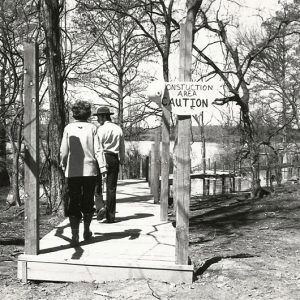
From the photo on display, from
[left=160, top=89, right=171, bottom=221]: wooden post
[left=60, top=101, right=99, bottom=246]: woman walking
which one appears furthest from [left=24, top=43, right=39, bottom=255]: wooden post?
[left=160, top=89, right=171, bottom=221]: wooden post

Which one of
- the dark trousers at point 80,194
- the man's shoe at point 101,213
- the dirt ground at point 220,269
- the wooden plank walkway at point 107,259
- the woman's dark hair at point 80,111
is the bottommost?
the dirt ground at point 220,269

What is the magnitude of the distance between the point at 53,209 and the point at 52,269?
15.4 ft

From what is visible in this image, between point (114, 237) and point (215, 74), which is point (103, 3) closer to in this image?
point (215, 74)

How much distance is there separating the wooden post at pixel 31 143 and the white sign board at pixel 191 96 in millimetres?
1373

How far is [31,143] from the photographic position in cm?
517

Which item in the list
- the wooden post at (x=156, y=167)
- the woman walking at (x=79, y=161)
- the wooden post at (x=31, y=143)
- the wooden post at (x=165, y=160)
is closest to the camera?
the wooden post at (x=31, y=143)

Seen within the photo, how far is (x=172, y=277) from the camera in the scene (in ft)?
16.7

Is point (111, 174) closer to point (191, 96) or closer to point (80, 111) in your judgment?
point (80, 111)

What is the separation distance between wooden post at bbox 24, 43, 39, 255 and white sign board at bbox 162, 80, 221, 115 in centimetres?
137

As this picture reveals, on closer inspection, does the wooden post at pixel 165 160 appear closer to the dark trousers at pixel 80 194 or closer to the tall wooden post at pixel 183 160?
the dark trousers at pixel 80 194

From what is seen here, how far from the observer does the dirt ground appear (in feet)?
15.9

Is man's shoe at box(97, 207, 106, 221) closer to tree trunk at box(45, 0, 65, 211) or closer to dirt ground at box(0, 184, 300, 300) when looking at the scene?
dirt ground at box(0, 184, 300, 300)

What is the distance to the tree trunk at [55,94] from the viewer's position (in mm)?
9383

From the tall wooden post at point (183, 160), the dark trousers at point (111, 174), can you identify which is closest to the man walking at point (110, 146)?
the dark trousers at point (111, 174)
